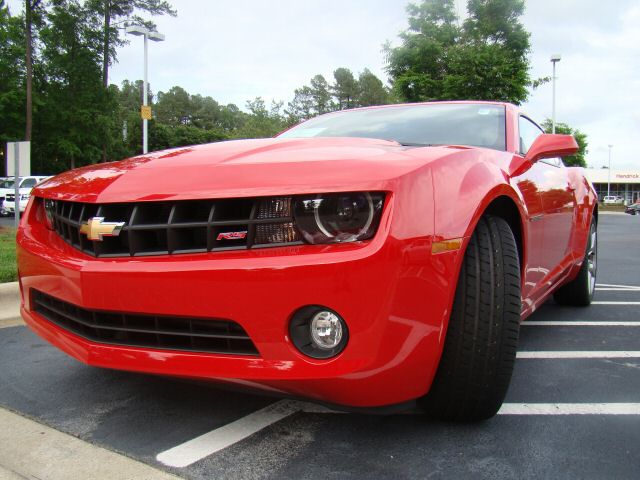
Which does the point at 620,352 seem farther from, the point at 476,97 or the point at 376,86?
the point at 376,86

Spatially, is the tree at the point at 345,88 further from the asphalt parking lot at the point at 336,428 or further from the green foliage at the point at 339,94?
the asphalt parking lot at the point at 336,428

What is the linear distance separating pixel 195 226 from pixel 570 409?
1.68 metres

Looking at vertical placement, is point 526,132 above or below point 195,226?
above

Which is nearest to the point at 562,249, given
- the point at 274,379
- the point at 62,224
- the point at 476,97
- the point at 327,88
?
the point at 274,379

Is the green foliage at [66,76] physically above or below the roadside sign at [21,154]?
above

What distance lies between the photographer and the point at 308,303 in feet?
5.37

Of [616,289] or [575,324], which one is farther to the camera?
[616,289]

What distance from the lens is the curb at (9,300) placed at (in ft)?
13.3

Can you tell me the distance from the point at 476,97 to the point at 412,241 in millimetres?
19747

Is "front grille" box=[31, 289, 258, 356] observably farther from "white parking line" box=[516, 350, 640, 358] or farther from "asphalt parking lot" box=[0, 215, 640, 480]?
"white parking line" box=[516, 350, 640, 358]

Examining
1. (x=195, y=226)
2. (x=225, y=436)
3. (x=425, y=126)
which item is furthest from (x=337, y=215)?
(x=425, y=126)

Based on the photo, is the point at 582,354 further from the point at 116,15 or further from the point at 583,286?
the point at 116,15

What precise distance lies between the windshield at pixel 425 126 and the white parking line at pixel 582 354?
1.16 m

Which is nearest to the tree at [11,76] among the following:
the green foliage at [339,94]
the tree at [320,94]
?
the green foliage at [339,94]
